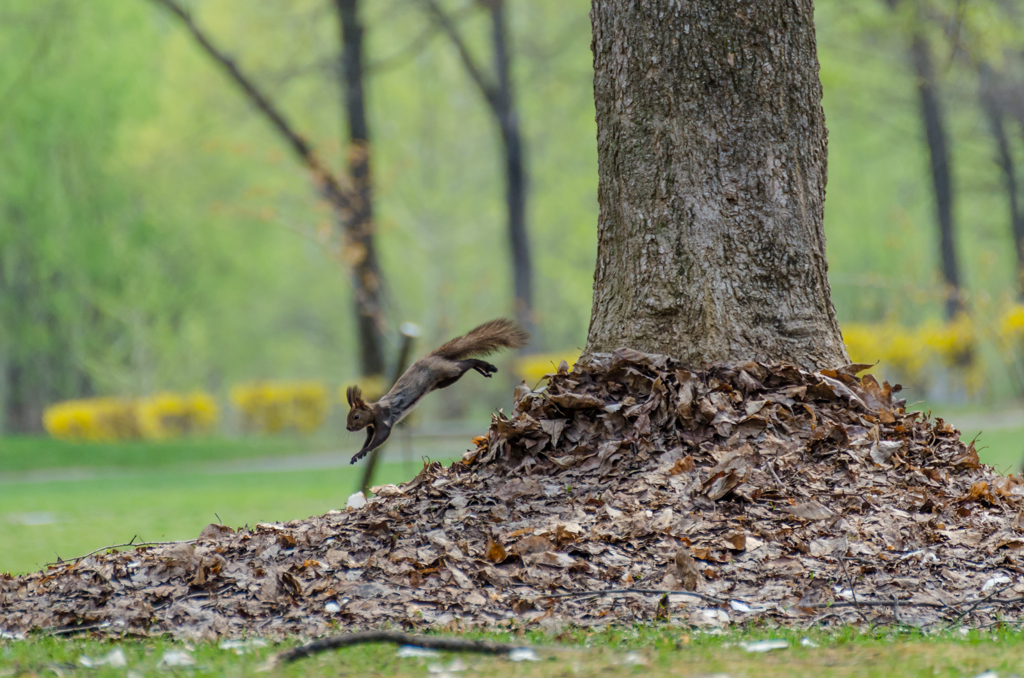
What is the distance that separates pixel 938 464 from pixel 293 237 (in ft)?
105

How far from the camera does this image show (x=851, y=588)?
10.8 ft

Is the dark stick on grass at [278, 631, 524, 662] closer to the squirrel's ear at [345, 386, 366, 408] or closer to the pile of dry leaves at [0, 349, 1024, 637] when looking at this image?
the pile of dry leaves at [0, 349, 1024, 637]

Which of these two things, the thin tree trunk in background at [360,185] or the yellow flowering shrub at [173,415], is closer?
the thin tree trunk in background at [360,185]

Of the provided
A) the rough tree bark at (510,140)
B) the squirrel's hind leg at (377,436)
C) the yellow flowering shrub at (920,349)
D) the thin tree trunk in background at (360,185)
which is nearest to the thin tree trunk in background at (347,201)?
the thin tree trunk in background at (360,185)

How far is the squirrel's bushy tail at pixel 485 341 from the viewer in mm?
5211

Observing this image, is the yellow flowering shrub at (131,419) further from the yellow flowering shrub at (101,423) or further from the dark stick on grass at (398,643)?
the dark stick on grass at (398,643)

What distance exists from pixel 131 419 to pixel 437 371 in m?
17.6

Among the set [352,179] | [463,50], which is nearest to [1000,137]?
[463,50]

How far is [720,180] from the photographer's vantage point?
4.27m

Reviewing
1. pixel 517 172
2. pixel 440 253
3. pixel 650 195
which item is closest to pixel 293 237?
pixel 440 253

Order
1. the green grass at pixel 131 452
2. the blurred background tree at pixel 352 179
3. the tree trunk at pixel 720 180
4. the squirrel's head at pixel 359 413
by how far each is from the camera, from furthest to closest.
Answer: the blurred background tree at pixel 352 179
the green grass at pixel 131 452
the squirrel's head at pixel 359 413
the tree trunk at pixel 720 180

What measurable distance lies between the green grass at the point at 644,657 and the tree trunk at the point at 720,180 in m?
1.57

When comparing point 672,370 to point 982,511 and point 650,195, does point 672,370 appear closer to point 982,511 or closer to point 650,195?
point 650,195

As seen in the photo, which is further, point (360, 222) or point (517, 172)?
point (517, 172)
